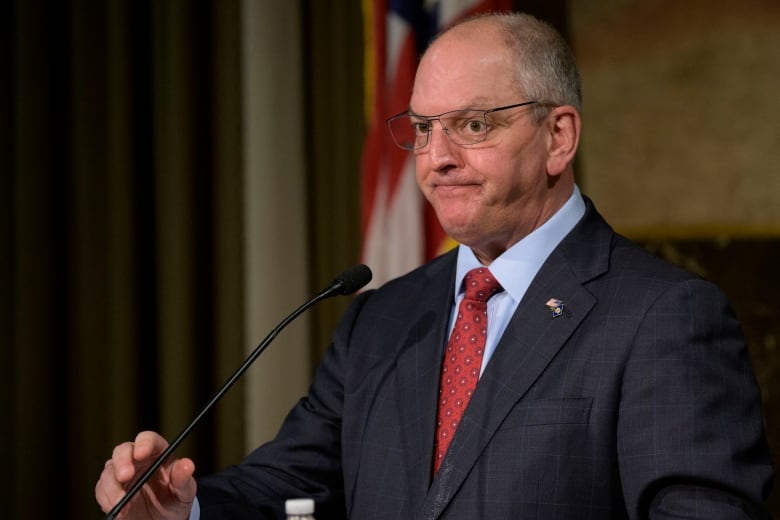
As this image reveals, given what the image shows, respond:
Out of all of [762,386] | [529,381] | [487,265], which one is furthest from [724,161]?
[529,381]

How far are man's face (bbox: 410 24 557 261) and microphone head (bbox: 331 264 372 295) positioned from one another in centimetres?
22

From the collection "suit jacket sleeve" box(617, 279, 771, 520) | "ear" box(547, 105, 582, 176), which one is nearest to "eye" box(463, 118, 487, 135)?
"ear" box(547, 105, 582, 176)

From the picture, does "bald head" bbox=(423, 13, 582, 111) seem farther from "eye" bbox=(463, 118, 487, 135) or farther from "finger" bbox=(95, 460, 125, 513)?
"finger" bbox=(95, 460, 125, 513)

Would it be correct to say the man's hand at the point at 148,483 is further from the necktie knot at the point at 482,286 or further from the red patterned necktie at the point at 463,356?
the necktie knot at the point at 482,286

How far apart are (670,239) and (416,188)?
94 centimetres

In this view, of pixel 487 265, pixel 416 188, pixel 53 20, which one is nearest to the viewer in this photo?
pixel 487 265

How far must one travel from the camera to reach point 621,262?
5.92ft

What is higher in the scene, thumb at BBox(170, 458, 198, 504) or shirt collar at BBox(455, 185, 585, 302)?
shirt collar at BBox(455, 185, 585, 302)

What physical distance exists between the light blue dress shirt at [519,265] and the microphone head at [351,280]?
27 cm

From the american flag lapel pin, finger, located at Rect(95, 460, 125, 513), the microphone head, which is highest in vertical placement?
the microphone head

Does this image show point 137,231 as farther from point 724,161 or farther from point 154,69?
point 724,161

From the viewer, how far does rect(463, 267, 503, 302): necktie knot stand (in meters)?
1.89

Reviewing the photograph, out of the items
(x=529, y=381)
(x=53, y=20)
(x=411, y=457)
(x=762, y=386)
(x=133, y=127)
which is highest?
(x=53, y=20)

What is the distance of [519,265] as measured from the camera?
188cm
